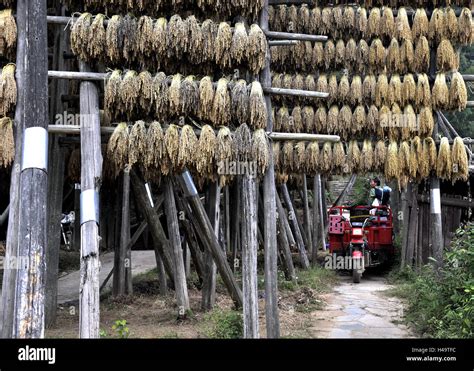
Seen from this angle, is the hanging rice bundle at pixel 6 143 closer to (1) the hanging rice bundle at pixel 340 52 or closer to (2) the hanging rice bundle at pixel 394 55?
(1) the hanging rice bundle at pixel 340 52

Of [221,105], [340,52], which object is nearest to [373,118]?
[340,52]

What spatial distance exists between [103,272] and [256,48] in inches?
329

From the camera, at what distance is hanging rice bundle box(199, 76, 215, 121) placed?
287 inches

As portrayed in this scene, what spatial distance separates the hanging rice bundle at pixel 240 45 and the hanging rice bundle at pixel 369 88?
8.82ft

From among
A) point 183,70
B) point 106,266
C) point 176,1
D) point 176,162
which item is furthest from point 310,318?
point 106,266

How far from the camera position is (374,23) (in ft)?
30.9

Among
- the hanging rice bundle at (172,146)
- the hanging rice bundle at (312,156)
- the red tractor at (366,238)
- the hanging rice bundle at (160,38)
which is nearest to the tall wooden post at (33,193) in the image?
the hanging rice bundle at (160,38)

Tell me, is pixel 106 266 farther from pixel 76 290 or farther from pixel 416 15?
pixel 416 15

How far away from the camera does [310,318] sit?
31.6 ft

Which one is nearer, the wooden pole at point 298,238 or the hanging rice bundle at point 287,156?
the hanging rice bundle at point 287,156

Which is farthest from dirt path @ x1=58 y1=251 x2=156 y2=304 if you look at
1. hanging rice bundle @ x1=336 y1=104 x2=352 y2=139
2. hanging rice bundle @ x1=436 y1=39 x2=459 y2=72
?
hanging rice bundle @ x1=436 y1=39 x2=459 y2=72

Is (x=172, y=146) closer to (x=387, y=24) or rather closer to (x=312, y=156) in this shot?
(x=312, y=156)

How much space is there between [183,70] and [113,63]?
84cm

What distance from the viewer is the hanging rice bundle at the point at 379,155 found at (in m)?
9.30
